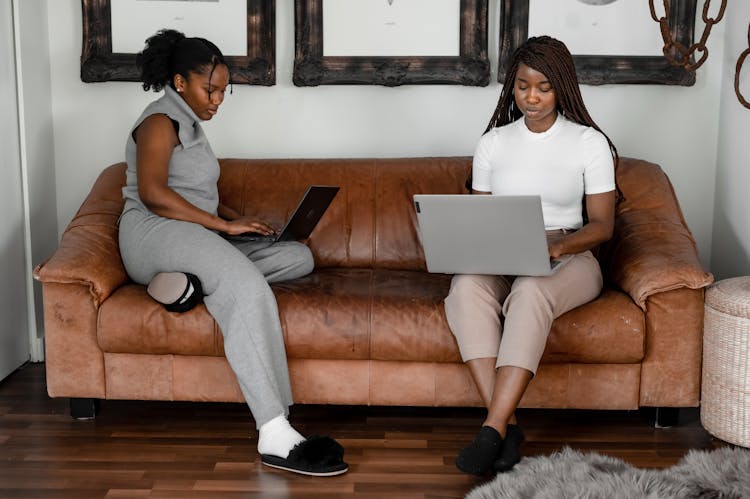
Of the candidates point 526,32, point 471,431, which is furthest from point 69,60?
point 471,431

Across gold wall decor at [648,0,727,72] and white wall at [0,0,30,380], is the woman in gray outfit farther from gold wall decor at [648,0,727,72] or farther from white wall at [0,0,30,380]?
gold wall decor at [648,0,727,72]

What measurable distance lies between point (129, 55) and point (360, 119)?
0.99 meters

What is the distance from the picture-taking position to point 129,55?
3.67m

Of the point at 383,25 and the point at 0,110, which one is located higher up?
the point at 383,25

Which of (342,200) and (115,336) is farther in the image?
Answer: (342,200)

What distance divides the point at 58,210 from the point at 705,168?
109 inches

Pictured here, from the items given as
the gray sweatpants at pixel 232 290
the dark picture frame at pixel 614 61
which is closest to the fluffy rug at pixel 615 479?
the gray sweatpants at pixel 232 290

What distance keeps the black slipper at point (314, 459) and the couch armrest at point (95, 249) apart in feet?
2.59

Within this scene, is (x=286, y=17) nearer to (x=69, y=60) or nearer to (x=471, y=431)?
(x=69, y=60)

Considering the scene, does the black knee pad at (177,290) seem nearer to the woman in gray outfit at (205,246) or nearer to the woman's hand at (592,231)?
the woman in gray outfit at (205,246)

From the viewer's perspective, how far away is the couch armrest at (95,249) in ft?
9.16

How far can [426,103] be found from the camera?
147 inches

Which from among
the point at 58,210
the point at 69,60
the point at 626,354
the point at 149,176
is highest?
the point at 69,60

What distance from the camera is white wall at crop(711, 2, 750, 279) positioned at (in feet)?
11.1
